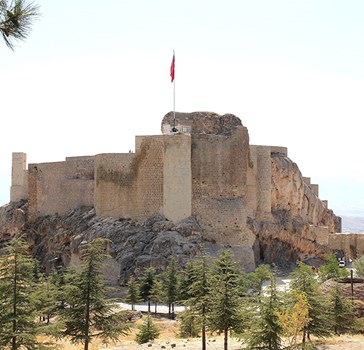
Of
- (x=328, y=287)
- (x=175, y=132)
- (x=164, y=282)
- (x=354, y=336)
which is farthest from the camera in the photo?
(x=175, y=132)

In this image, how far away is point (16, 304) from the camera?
1772cm

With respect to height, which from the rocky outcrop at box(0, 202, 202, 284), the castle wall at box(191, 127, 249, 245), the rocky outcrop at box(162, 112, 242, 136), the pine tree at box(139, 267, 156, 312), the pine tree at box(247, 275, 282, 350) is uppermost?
the rocky outcrop at box(162, 112, 242, 136)

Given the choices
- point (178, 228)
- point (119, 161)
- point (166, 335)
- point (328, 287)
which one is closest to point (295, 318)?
point (328, 287)

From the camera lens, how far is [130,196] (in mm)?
41938

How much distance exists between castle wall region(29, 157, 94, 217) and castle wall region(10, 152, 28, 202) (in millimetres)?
4383

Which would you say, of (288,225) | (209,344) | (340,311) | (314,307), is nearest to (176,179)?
(288,225)

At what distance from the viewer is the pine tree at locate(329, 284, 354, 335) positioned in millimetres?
25703

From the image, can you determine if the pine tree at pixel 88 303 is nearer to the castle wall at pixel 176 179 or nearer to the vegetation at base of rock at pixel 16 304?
the vegetation at base of rock at pixel 16 304

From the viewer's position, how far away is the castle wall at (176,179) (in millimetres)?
40688

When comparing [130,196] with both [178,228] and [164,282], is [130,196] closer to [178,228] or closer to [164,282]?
[178,228]

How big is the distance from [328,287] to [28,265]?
48.3 feet

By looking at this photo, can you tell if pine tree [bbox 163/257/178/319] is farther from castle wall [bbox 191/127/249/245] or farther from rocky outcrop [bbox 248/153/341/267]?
rocky outcrop [bbox 248/153/341/267]

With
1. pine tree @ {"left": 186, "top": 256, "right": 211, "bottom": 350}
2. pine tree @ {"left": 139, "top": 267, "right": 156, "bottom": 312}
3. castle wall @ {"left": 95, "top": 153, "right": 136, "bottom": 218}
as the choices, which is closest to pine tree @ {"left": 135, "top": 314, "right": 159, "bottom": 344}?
pine tree @ {"left": 186, "top": 256, "right": 211, "bottom": 350}

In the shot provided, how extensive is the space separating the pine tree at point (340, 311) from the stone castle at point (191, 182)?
1577cm
